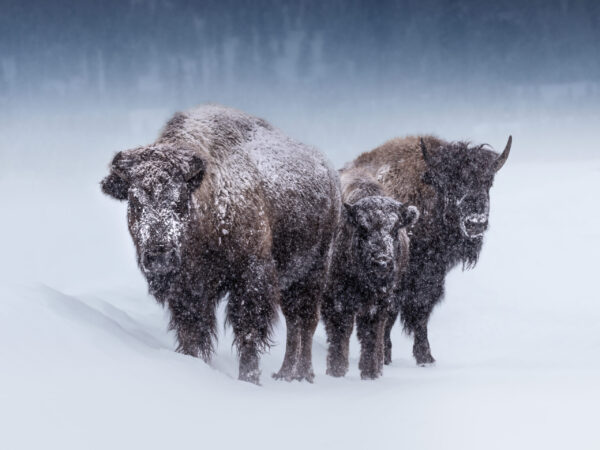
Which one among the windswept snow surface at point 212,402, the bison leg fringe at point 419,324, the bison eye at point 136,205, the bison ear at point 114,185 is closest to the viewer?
the windswept snow surface at point 212,402

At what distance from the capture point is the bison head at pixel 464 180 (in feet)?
24.1

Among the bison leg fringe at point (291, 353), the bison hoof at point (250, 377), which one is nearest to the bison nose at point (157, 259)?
the bison hoof at point (250, 377)

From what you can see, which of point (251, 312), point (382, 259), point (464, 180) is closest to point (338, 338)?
point (382, 259)

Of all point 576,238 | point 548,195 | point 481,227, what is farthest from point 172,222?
point 548,195

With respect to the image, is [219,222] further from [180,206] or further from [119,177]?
[119,177]

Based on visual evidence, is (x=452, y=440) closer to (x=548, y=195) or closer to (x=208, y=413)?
(x=208, y=413)

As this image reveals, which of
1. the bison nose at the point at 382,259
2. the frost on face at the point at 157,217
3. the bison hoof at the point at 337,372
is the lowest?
the bison hoof at the point at 337,372

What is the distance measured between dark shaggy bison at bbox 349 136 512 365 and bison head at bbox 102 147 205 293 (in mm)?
3598

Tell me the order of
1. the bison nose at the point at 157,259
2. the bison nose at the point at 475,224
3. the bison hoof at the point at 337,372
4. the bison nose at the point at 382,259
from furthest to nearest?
the bison nose at the point at 475,224 → the bison hoof at the point at 337,372 → the bison nose at the point at 382,259 → the bison nose at the point at 157,259

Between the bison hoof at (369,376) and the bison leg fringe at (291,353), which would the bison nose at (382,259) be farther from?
the bison leg fringe at (291,353)

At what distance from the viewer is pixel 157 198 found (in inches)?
184

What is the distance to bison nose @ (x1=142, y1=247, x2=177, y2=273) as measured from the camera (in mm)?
4484

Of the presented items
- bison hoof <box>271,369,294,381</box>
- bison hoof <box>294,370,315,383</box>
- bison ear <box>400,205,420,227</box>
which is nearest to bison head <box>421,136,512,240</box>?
bison ear <box>400,205,420,227</box>

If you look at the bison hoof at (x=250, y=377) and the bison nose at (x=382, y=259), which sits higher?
the bison nose at (x=382, y=259)
